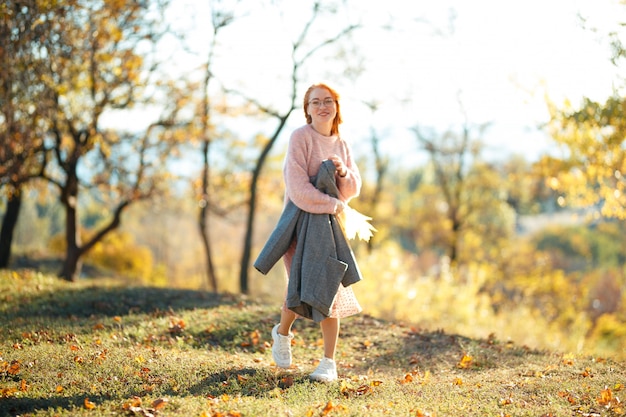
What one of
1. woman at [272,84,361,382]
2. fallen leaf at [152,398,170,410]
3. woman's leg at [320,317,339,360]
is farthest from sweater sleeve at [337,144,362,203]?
fallen leaf at [152,398,170,410]

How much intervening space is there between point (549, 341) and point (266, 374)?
10.9 m

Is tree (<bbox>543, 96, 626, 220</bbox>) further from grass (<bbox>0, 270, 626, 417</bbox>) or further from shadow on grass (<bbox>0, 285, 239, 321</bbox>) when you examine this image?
shadow on grass (<bbox>0, 285, 239, 321</bbox>)

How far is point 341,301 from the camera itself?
505cm

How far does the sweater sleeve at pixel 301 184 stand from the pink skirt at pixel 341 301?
0.40 m

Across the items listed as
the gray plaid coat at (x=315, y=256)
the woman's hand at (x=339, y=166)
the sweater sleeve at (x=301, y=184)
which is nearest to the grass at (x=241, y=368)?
the gray plaid coat at (x=315, y=256)

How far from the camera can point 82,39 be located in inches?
391

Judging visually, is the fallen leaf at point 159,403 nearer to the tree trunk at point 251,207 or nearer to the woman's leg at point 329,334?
the woman's leg at point 329,334

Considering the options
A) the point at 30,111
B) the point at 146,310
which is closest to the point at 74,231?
the point at 30,111

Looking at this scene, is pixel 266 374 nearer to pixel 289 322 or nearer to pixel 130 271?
pixel 289 322

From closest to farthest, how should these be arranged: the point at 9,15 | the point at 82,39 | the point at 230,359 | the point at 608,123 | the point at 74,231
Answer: the point at 230,359 → the point at 9,15 → the point at 82,39 → the point at 608,123 → the point at 74,231

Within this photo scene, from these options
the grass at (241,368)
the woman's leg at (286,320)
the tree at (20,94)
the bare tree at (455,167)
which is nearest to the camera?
the grass at (241,368)

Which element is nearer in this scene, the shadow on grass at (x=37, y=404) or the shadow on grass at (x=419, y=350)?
the shadow on grass at (x=37, y=404)

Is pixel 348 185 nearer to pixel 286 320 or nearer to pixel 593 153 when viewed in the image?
pixel 286 320

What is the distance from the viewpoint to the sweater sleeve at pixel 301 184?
4.88 metres
